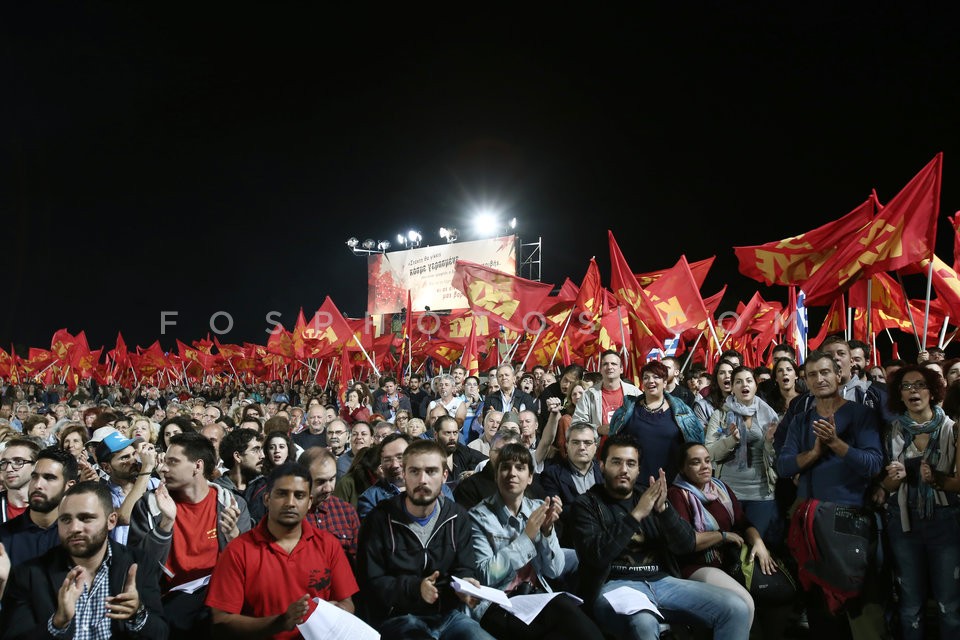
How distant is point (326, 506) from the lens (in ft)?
15.6

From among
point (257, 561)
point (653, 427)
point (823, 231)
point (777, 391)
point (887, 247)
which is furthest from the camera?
point (823, 231)

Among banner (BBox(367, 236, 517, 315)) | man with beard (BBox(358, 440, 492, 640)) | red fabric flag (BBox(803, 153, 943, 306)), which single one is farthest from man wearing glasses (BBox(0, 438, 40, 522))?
banner (BBox(367, 236, 517, 315))

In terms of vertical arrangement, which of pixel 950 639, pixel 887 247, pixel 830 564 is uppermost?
pixel 887 247

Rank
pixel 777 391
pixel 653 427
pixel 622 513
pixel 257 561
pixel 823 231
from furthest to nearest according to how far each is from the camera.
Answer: pixel 823 231 → pixel 777 391 → pixel 653 427 → pixel 622 513 → pixel 257 561

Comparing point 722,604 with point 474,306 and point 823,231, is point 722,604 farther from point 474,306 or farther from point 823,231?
point 474,306

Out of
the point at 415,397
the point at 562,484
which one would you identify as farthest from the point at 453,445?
the point at 415,397

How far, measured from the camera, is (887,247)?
8891 millimetres

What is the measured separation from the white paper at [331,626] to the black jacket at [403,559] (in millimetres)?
428

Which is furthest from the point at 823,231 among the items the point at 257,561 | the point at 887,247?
the point at 257,561

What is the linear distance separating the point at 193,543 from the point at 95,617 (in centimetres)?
96

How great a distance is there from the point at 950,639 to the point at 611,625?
1.97 metres

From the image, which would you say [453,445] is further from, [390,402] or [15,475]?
[390,402]

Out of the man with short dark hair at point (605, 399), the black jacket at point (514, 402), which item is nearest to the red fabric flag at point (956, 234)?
the black jacket at point (514, 402)

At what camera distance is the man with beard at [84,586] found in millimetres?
3043
